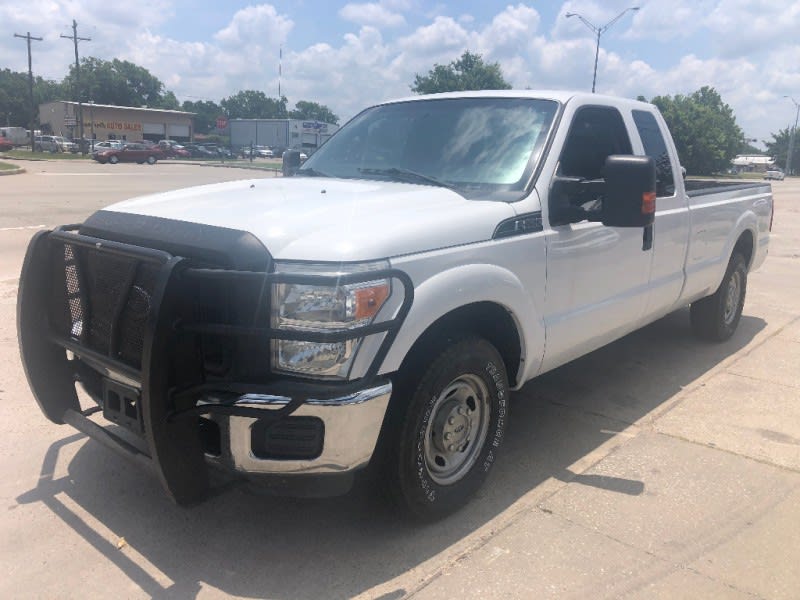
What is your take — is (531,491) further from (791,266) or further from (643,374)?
(791,266)

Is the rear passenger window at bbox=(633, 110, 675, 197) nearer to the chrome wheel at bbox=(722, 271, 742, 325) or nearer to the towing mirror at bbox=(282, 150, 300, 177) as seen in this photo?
the chrome wheel at bbox=(722, 271, 742, 325)

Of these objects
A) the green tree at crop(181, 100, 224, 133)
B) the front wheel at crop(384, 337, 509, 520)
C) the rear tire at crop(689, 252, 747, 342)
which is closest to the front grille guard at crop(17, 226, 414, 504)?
the front wheel at crop(384, 337, 509, 520)

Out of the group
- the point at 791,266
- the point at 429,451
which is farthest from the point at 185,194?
the point at 791,266

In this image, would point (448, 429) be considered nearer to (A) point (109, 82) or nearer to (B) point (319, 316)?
(B) point (319, 316)

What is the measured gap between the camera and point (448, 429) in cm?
326

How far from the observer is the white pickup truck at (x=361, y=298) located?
2.64 meters

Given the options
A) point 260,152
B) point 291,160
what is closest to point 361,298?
point 291,160

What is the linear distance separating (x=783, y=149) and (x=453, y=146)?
129 metres

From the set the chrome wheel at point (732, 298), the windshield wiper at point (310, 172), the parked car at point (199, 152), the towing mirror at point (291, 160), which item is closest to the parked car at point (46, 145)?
the parked car at point (199, 152)

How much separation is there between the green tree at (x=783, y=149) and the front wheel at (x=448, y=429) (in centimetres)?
12076

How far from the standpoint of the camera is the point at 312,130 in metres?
61.8

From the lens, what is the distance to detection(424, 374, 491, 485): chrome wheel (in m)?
3.21

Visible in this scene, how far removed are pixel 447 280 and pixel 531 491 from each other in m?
1.32

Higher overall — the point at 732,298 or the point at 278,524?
the point at 732,298
